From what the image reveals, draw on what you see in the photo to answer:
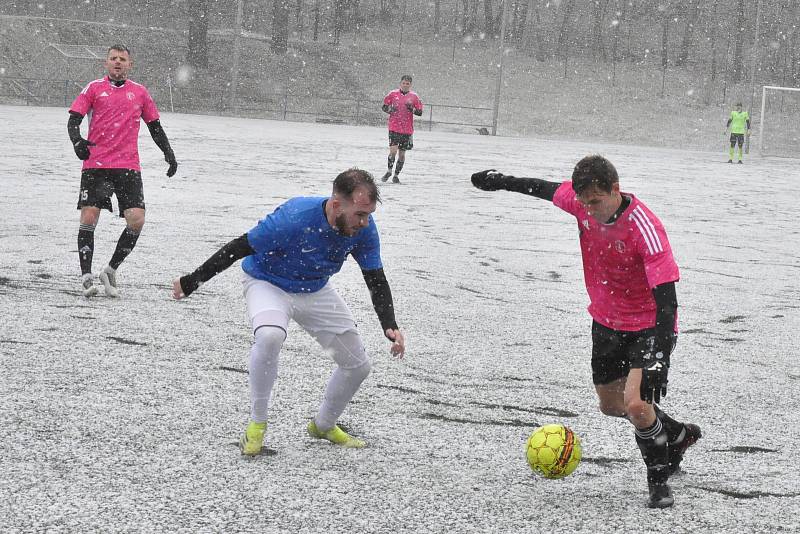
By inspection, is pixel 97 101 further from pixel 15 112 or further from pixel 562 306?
pixel 15 112

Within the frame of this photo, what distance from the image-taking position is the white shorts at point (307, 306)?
4688mm

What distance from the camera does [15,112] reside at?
31.9 metres

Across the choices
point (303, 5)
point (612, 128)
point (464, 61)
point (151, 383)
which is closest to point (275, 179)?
point (151, 383)

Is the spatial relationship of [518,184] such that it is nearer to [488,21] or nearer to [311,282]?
[311,282]

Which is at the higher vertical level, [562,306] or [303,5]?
[303,5]

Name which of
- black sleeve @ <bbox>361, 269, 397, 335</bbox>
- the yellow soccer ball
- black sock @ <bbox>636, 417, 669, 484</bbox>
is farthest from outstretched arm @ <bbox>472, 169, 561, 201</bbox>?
black sock @ <bbox>636, 417, 669, 484</bbox>

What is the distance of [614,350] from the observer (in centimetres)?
445

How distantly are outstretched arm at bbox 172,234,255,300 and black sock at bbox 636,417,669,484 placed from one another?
1823 millimetres

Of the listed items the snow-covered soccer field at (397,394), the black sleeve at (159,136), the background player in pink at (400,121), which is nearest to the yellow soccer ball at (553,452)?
the snow-covered soccer field at (397,394)

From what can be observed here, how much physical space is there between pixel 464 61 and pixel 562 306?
53.8m

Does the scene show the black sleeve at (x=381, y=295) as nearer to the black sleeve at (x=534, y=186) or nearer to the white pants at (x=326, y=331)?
the white pants at (x=326, y=331)

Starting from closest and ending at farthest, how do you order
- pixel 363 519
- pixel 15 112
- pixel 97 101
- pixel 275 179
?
pixel 363 519 → pixel 97 101 → pixel 275 179 → pixel 15 112

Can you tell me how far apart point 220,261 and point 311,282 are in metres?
0.41

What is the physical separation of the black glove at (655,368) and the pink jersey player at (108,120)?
5248 mm
